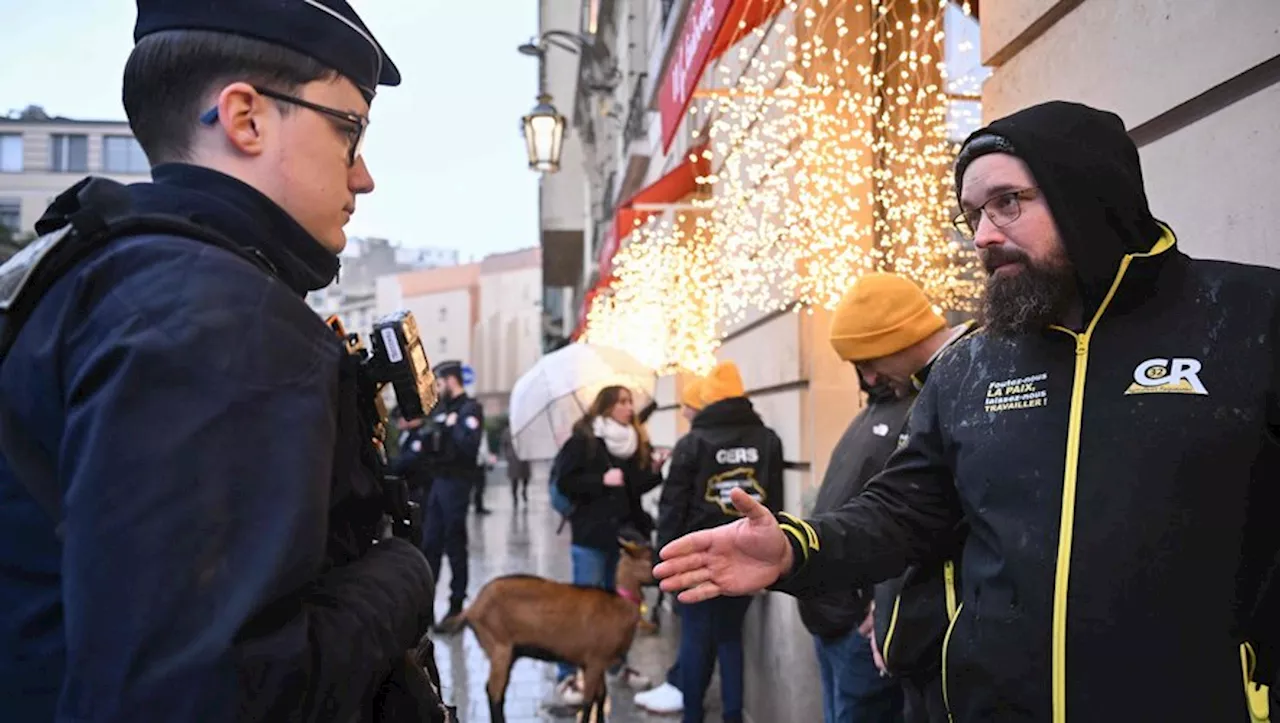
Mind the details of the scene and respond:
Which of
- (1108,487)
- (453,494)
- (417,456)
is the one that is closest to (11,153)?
(417,456)

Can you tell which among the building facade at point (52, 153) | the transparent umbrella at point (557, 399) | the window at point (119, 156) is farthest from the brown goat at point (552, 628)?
the window at point (119, 156)

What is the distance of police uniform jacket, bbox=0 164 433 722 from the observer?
1.15 metres

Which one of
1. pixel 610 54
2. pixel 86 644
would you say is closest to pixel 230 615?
pixel 86 644

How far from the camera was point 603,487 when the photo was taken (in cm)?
705

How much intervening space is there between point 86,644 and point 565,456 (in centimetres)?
603

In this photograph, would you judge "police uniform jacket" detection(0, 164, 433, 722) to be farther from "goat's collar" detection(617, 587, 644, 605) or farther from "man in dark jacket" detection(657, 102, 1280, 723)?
"goat's collar" detection(617, 587, 644, 605)

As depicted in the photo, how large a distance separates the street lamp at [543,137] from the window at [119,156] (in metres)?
49.6

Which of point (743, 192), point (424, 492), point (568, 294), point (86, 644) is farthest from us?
point (568, 294)

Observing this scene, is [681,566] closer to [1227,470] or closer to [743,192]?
[1227,470]

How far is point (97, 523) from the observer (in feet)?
3.81

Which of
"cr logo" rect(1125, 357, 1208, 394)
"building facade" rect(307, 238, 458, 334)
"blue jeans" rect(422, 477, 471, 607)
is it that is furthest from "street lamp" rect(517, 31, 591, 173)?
"building facade" rect(307, 238, 458, 334)

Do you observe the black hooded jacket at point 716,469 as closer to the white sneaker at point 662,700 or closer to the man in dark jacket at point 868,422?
the white sneaker at point 662,700

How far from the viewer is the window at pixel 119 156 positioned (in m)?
55.7

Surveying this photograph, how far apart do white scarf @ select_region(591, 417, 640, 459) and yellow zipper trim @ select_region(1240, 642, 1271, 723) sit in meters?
5.47
